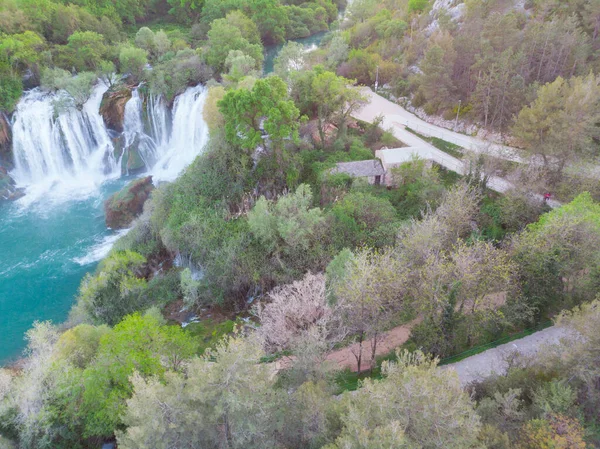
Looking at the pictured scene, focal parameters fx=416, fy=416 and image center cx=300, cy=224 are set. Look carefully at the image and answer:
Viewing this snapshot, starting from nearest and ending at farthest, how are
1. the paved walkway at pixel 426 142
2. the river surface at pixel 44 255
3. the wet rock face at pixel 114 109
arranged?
the river surface at pixel 44 255 < the paved walkway at pixel 426 142 < the wet rock face at pixel 114 109

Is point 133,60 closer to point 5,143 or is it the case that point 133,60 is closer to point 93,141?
point 93,141

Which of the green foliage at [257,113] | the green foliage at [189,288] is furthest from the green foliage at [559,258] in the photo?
the green foliage at [189,288]

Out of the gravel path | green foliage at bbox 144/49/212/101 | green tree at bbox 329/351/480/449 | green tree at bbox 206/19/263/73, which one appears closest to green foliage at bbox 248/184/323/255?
the gravel path

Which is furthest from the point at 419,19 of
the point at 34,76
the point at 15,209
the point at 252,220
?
the point at 15,209

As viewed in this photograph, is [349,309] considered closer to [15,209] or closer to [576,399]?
[576,399]

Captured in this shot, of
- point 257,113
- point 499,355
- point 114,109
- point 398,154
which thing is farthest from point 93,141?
point 499,355

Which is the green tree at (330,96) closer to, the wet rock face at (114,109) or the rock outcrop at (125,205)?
the rock outcrop at (125,205)
